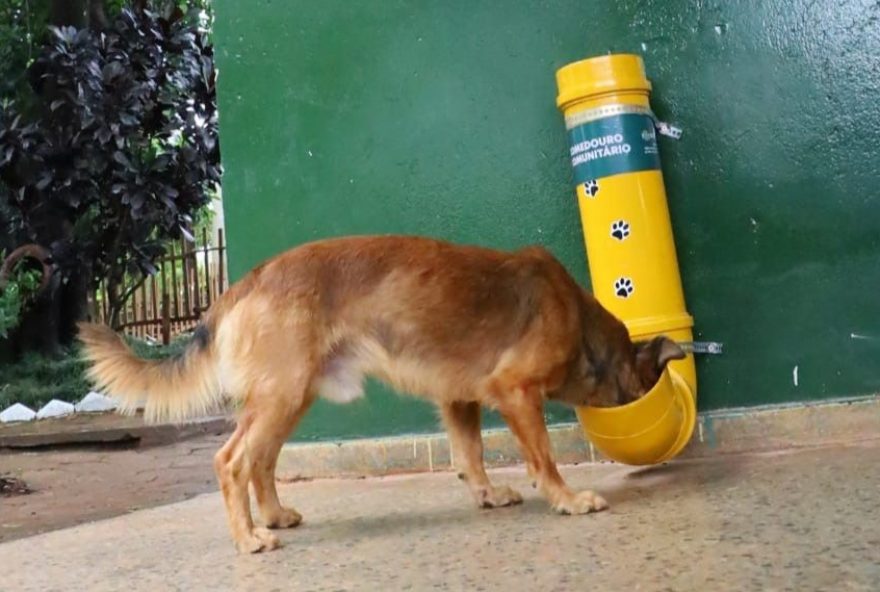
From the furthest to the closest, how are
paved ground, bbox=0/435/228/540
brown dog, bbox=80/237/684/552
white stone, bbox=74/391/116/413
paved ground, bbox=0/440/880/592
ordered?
white stone, bbox=74/391/116/413
paved ground, bbox=0/435/228/540
brown dog, bbox=80/237/684/552
paved ground, bbox=0/440/880/592

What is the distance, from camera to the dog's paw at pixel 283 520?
11.1ft

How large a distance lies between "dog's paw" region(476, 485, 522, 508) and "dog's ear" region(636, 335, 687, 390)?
61 cm

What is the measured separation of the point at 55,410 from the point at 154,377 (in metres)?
7.33

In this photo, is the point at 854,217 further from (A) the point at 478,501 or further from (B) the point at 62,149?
(B) the point at 62,149

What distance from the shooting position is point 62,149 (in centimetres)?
1027

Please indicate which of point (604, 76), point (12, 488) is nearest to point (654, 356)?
point (604, 76)

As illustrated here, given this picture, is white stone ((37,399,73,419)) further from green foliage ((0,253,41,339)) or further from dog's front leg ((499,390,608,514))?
dog's front leg ((499,390,608,514))

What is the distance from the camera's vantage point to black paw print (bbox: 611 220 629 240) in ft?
12.3

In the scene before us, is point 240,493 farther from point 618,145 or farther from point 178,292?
point 178,292

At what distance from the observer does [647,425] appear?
3.46 metres

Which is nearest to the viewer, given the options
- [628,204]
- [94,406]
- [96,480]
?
[628,204]

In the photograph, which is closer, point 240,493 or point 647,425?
point 240,493

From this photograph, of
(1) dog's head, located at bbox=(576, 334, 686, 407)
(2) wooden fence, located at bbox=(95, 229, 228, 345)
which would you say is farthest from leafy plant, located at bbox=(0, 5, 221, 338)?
(1) dog's head, located at bbox=(576, 334, 686, 407)

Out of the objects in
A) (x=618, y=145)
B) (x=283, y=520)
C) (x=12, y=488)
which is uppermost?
(x=618, y=145)
